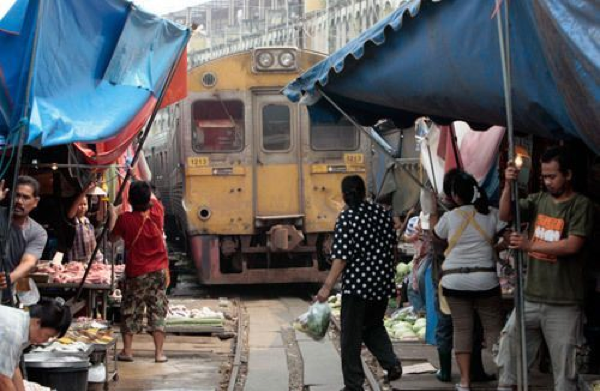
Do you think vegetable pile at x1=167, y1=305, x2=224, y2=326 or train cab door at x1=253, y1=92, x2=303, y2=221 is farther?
train cab door at x1=253, y1=92, x2=303, y2=221

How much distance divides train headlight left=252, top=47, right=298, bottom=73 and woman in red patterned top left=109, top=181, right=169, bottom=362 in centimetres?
647

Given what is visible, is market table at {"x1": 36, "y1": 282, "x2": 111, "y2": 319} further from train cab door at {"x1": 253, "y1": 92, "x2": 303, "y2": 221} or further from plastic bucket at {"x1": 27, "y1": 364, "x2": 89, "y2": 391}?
train cab door at {"x1": 253, "y1": 92, "x2": 303, "y2": 221}

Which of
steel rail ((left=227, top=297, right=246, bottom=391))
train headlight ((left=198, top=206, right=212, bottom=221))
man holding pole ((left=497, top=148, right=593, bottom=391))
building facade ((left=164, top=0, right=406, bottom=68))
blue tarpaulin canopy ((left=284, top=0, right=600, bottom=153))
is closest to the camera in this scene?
blue tarpaulin canopy ((left=284, top=0, right=600, bottom=153))

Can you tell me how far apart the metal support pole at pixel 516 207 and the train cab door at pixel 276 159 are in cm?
954

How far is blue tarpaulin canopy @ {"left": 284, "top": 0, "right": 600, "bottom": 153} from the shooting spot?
5125mm

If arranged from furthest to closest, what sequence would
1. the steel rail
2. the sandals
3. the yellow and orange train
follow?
the yellow and orange train < the sandals < the steel rail

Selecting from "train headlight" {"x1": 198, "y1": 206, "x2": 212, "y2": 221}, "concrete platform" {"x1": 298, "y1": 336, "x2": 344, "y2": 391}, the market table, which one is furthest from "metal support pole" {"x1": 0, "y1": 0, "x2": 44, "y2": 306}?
"train headlight" {"x1": 198, "y1": 206, "x2": 212, "y2": 221}

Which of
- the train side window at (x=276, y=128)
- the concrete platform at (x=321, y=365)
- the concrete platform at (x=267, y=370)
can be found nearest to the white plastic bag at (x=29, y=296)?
the concrete platform at (x=267, y=370)

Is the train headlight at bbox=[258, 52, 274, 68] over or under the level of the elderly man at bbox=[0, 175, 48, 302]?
over

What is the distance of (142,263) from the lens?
369 inches

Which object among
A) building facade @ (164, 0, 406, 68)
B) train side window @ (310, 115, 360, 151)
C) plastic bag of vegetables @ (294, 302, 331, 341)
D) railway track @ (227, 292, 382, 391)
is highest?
building facade @ (164, 0, 406, 68)

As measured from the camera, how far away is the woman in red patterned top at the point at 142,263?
9.35 m

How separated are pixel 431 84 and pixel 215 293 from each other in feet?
36.4

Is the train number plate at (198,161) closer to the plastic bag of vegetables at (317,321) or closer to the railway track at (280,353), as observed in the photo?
the railway track at (280,353)
